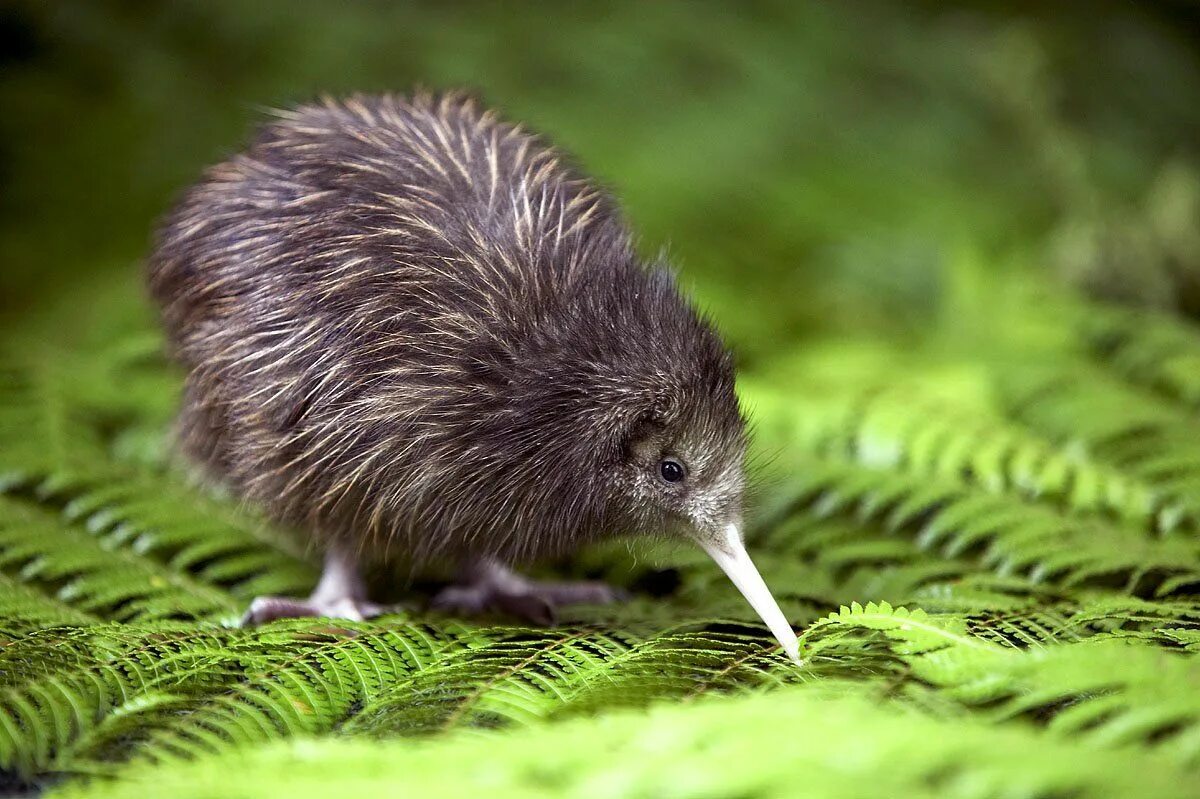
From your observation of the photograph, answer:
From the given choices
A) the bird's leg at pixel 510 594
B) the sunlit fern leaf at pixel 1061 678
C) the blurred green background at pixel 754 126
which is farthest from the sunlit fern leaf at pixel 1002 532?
the blurred green background at pixel 754 126

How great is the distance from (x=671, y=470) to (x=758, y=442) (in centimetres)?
74

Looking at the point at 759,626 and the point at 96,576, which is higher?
the point at 759,626

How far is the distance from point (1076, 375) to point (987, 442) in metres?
0.58

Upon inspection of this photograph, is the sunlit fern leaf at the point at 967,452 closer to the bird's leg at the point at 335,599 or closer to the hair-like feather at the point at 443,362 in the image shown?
the hair-like feather at the point at 443,362

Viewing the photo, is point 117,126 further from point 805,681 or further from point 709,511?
point 805,681

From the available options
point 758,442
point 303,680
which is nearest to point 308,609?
point 303,680

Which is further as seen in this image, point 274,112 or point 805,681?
point 274,112

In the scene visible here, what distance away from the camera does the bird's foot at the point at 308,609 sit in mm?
2492

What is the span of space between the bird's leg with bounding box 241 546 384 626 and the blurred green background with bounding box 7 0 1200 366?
1.81 m

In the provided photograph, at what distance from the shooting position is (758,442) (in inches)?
122

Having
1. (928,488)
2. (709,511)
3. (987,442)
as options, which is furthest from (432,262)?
(987,442)

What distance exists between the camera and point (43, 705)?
1893mm

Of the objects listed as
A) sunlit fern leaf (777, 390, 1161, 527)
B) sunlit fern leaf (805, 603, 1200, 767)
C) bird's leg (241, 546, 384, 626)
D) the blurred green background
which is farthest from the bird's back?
the blurred green background

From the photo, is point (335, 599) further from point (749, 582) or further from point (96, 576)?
point (749, 582)
